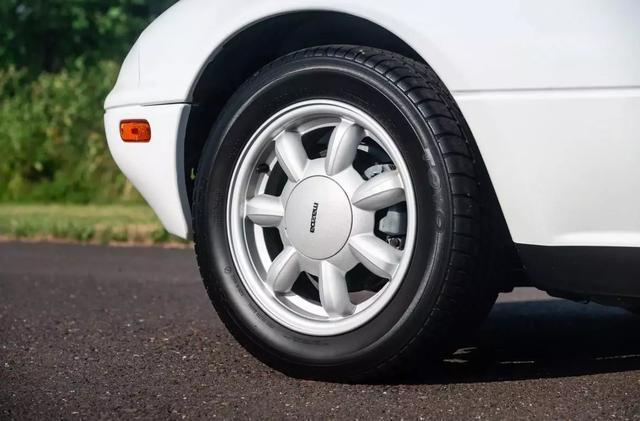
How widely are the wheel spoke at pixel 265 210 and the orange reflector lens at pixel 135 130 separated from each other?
0.43m

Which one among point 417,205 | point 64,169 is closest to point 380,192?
point 417,205

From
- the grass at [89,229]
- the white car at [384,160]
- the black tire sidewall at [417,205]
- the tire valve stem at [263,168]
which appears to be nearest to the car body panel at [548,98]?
the white car at [384,160]

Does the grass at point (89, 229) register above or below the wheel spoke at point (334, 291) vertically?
below

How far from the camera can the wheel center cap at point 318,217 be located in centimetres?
324

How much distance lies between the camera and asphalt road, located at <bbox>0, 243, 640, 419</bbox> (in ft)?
9.70

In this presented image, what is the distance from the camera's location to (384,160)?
3.35 meters

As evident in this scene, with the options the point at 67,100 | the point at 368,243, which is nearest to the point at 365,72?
the point at 368,243

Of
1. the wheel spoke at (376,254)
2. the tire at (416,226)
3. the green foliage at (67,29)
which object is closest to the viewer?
the tire at (416,226)

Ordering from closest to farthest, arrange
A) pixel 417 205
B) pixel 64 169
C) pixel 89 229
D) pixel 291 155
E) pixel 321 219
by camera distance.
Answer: pixel 417 205 < pixel 321 219 < pixel 291 155 < pixel 89 229 < pixel 64 169

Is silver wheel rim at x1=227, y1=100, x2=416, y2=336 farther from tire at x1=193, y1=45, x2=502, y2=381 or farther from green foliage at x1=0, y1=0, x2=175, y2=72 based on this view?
green foliage at x1=0, y1=0, x2=175, y2=72

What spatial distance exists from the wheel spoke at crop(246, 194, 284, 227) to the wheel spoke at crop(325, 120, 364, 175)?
22cm

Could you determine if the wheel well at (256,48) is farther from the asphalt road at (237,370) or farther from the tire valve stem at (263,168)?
the asphalt road at (237,370)

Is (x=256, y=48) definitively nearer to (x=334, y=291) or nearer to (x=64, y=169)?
(x=334, y=291)

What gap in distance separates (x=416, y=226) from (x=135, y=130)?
1.06 meters
